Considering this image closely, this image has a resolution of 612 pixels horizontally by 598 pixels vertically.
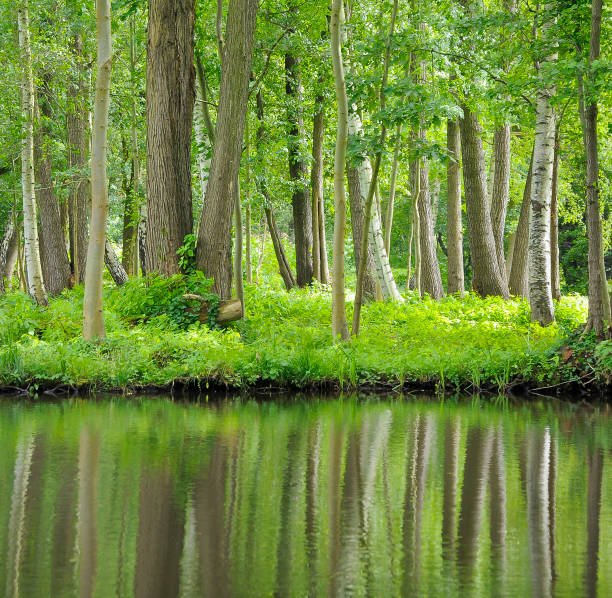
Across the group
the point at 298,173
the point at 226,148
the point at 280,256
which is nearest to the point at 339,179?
the point at 226,148

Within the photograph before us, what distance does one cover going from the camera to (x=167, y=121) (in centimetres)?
1628

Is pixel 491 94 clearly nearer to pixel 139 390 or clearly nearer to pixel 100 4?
pixel 100 4

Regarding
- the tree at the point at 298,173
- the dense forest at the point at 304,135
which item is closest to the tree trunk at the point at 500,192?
the dense forest at the point at 304,135

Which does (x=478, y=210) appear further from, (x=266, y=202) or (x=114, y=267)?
(x=114, y=267)

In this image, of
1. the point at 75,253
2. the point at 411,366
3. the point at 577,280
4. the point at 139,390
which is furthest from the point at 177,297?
the point at 577,280

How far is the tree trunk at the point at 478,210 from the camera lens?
22.1 meters

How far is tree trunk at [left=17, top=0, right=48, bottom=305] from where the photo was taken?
64.1 feet

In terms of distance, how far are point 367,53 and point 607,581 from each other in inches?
465

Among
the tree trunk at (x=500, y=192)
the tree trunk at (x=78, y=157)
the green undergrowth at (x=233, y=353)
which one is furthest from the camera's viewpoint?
the tree trunk at (x=78, y=157)

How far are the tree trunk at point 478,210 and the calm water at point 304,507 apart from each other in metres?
12.7

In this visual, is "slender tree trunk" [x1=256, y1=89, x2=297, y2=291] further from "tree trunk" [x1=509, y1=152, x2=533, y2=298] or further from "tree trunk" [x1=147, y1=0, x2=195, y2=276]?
"tree trunk" [x1=509, y1=152, x2=533, y2=298]

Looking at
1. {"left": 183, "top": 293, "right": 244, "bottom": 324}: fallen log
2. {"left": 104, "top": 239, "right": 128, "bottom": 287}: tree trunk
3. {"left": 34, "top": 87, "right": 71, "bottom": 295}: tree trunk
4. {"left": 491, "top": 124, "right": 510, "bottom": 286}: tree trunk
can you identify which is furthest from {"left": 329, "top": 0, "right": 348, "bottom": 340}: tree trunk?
{"left": 34, "top": 87, "right": 71, "bottom": 295}: tree trunk

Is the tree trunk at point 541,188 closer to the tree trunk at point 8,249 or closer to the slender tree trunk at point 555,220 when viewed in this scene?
the slender tree trunk at point 555,220

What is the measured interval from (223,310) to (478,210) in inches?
358
